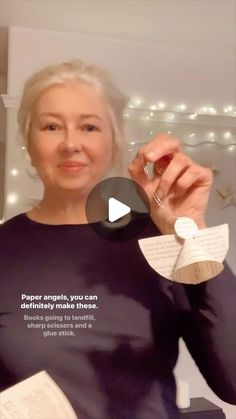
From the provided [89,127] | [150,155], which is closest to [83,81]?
[89,127]

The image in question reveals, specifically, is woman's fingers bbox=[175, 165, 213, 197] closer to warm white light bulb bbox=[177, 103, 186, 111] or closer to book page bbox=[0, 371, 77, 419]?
warm white light bulb bbox=[177, 103, 186, 111]

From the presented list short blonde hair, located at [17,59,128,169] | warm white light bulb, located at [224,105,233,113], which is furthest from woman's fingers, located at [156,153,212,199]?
warm white light bulb, located at [224,105,233,113]

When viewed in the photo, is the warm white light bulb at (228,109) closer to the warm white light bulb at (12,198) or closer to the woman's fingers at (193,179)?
the woman's fingers at (193,179)

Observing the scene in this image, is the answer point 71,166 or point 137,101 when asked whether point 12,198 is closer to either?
point 71,166

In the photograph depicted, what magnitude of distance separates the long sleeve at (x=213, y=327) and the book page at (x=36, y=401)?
265mm

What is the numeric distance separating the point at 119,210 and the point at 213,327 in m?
0.29

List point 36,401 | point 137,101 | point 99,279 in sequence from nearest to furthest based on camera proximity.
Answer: point 36,401 → point 99,279 → point 137,101

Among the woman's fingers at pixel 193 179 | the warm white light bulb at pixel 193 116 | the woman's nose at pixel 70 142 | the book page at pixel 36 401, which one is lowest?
the book page at pixel 36 401

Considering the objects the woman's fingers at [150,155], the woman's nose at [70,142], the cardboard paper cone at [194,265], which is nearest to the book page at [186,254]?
the cardboard paper cone at [194,265]

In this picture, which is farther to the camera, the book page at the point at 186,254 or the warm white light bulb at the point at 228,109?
the warm white light bulb at the point at 228,109

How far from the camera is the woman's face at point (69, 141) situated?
3.43 ft

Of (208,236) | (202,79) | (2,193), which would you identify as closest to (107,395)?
(208,236)

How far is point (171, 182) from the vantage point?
102 cm

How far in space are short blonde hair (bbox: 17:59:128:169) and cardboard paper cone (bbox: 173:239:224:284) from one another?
0.77 feet
